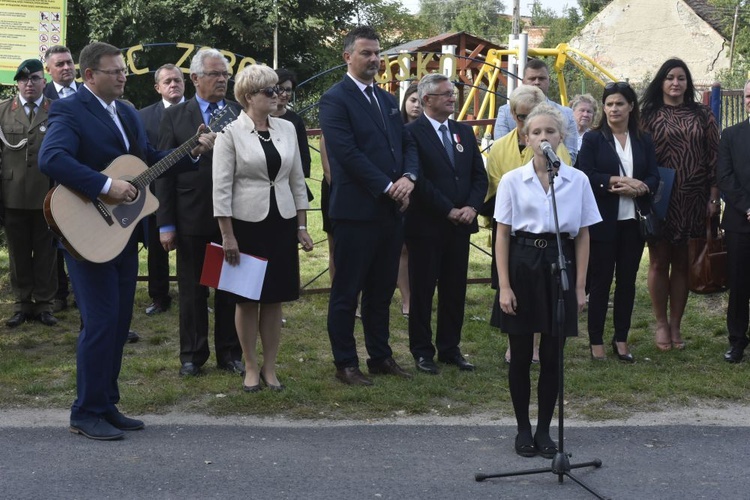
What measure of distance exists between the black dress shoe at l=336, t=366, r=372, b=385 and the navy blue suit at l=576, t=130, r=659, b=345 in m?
1.97

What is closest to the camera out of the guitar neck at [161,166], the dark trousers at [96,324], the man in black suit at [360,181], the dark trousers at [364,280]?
the dark trousers at [96,324]

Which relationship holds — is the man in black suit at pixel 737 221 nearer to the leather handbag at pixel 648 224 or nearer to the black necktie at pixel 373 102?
the leather handbag at pixel 648 224

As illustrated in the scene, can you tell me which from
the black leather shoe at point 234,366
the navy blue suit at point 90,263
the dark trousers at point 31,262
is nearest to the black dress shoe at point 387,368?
the black leather shoe at point 234,366

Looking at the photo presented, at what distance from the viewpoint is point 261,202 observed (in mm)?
6852

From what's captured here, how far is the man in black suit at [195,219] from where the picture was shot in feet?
24.1

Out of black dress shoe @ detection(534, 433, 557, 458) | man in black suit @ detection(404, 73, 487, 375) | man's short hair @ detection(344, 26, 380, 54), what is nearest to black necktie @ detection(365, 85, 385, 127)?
man's short hair @ detection(344, 26, 380, 54)

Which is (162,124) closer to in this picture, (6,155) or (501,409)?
(6,155)

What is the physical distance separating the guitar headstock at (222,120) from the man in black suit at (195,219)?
600 millimetres

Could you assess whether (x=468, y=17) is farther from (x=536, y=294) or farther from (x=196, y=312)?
(x=536, y=294)

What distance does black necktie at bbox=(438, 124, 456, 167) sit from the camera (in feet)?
25.2

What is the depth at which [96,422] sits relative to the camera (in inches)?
238

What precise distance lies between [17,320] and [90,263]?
3.70 metres

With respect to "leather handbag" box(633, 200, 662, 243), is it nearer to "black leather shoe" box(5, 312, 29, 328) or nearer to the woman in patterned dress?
the woman in patterned dress

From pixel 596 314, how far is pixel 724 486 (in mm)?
2926
